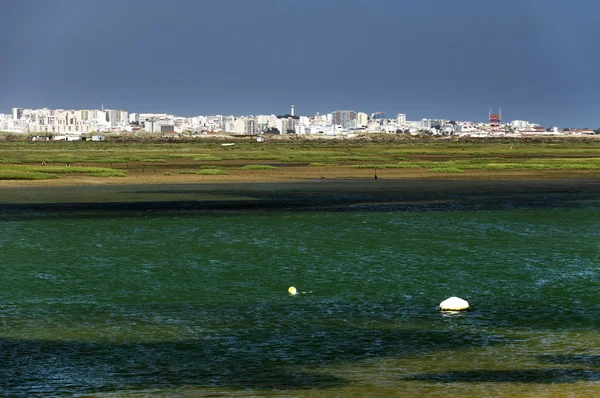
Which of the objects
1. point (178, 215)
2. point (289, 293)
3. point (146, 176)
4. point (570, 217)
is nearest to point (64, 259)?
point (289, 293)

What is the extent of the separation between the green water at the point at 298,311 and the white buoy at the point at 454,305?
26cm

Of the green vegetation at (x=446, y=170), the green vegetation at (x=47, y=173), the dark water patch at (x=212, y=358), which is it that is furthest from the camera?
the green vegetation at (x=446, y=170)

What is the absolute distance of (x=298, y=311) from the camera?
2144 centimetres

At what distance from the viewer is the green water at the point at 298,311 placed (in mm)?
15656

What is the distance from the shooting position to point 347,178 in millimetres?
73375

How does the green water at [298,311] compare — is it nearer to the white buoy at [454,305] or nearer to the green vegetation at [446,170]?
the white buoy at [454,305]

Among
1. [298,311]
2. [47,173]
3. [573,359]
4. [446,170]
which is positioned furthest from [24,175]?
[573,359]

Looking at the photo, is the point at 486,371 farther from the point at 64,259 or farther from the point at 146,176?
the point at 146,176

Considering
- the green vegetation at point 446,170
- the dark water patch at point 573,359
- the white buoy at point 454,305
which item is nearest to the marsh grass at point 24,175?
the green vegetation at point 446,170

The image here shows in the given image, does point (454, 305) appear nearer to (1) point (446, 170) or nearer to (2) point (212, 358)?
(2) point (212, 358)

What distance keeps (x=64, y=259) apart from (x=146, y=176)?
1690 inches

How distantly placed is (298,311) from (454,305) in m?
3.70

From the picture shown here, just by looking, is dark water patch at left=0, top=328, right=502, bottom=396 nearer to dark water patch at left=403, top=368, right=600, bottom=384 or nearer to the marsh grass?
dark water patch at left=403, top=368, right=600, bottom=384

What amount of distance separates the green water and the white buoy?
258 millimetres
